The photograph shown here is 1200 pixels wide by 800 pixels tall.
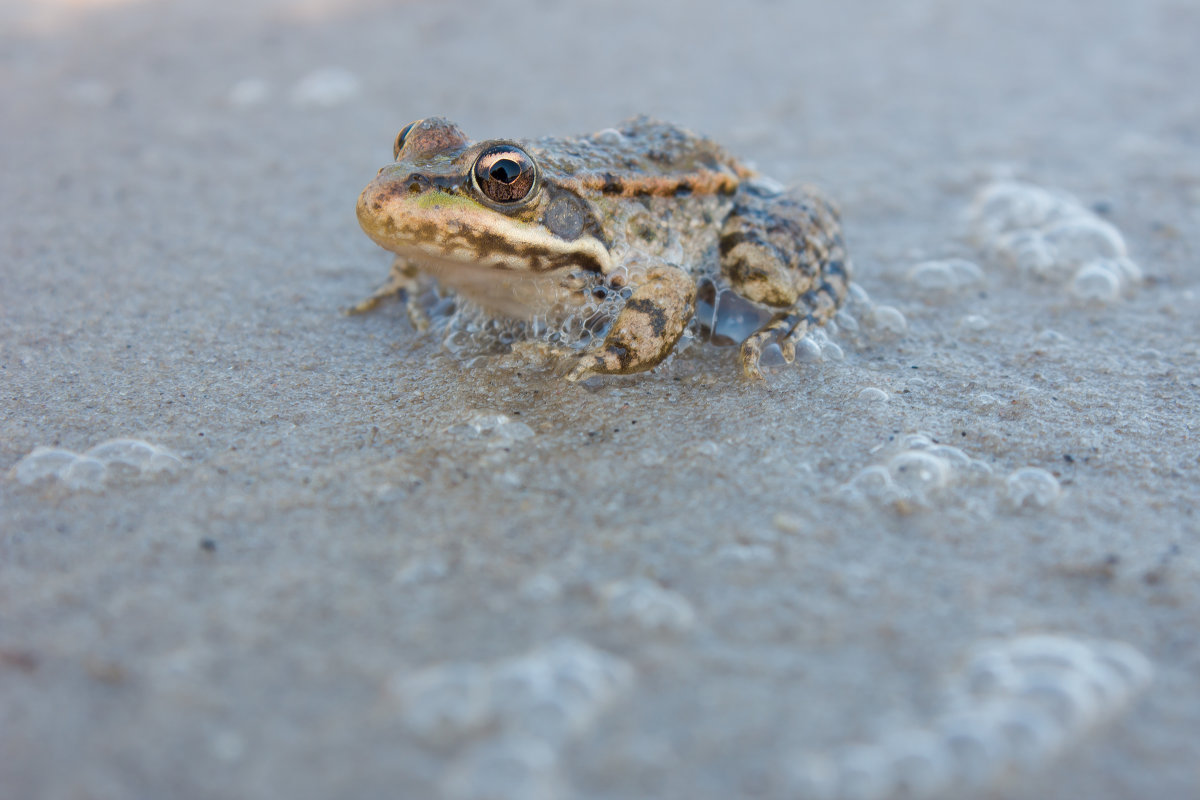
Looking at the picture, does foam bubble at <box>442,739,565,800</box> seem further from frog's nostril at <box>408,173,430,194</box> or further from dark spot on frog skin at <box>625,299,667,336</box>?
frog's nostril at <box>408,173,430,194</box>

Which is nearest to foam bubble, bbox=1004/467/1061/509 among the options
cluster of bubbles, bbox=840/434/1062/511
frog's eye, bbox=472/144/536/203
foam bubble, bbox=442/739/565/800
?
cluster of bubbles, bbox=840/434/1062/511

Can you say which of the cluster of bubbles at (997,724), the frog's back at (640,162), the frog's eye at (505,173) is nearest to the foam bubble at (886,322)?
the frog's back at (640,162)

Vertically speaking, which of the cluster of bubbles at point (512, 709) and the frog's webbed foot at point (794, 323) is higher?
the frog's webbed foot at point (794, 323)

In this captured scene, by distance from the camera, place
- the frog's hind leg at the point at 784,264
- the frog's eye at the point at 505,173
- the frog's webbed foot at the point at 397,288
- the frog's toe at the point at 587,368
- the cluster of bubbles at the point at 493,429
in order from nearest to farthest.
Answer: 1. the cluster of bubbles at the point at 493,429
2. the frog's eye at the point at 505,173
3. the frog's toe at the point at 587,368
4. the frog's hind leg at the point at 784,264
5. the frog's webbed foot at the point at 397,288

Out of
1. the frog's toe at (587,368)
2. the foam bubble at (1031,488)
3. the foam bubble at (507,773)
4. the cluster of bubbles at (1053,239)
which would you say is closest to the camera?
the foam bubble at (507,773)

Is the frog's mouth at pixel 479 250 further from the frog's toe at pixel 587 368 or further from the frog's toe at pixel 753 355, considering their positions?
the frog's toe at pixel 753 355

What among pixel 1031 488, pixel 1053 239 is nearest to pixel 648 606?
pixel 1031 488
